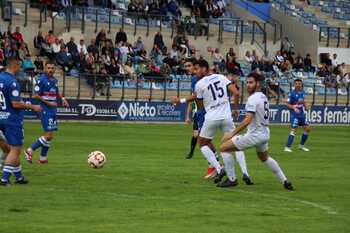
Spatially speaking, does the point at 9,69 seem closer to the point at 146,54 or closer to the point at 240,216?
the point at 240,216

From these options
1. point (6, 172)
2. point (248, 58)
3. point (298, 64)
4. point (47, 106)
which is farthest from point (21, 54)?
point (6, 172)

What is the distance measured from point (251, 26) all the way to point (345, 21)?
966 centimetres

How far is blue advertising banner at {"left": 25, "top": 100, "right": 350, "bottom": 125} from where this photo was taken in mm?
41531

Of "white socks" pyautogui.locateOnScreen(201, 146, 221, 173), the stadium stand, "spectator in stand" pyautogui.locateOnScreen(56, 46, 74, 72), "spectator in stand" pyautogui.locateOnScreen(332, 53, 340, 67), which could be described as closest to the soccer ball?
"white socks" pyautogui.locateOnScreen(201, 146, 221, 173)

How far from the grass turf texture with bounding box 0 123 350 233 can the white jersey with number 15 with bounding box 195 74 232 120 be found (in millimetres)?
1401

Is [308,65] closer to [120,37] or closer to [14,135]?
[120,37]

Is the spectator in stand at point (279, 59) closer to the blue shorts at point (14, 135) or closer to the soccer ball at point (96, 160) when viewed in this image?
the soccer ball at point (96, 160)

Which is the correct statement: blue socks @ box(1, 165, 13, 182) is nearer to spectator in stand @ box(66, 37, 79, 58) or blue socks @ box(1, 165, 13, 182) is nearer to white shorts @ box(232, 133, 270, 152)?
white shorts @ box(232, 133, 270, 152)

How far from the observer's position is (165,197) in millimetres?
15711

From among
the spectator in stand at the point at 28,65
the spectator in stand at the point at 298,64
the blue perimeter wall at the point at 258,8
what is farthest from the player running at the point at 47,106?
the blue perimeter wall at the point at 258,8

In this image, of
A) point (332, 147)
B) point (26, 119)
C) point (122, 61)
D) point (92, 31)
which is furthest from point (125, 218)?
point (92, 31)

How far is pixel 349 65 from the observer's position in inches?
2304

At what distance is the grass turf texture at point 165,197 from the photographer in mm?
12758

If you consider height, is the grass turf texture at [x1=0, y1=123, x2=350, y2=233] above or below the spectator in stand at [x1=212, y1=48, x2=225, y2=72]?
below
